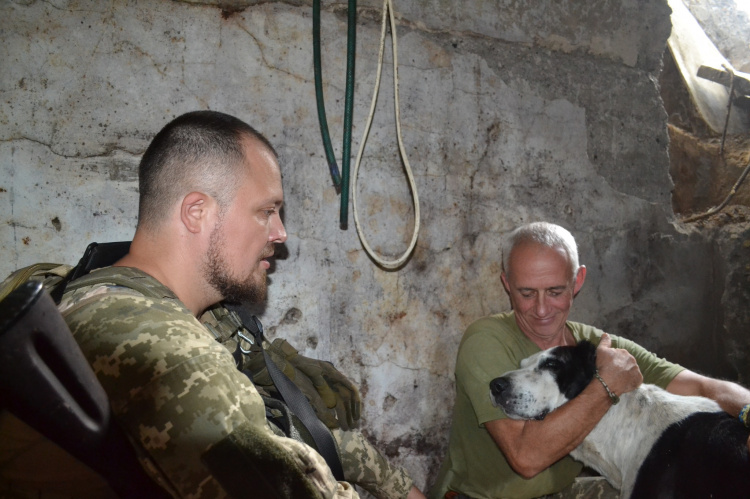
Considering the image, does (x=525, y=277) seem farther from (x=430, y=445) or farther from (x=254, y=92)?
(x=254, y=92)

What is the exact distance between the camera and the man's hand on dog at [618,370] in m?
1.73

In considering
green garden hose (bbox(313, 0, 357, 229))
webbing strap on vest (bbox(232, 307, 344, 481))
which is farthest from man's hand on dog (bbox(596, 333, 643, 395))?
green garden hose (bbox(313, 0, 357, 229))

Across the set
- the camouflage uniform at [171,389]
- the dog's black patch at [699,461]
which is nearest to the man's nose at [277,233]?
the camouflage uniform at [171,389]

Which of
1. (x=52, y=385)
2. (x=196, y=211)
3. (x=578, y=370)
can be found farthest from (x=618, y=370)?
(x=52, y=385)

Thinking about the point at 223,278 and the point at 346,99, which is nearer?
the point at 223,278

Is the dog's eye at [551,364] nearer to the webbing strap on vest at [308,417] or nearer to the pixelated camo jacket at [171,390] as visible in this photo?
the webbing strap on vest at [308,417]

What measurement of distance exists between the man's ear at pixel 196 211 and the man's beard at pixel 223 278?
1.5 inches

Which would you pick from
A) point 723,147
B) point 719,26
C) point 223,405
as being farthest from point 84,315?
point 719,26

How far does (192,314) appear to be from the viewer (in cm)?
107

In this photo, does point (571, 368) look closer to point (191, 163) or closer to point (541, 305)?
point (541, 305)

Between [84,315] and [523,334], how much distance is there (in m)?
1.60

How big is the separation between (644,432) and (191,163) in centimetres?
167

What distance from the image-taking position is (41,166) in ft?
5.71

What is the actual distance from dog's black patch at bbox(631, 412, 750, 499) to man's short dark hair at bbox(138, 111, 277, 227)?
1.56 meters
